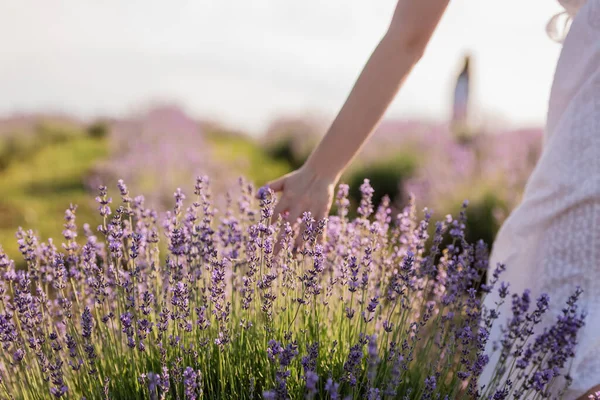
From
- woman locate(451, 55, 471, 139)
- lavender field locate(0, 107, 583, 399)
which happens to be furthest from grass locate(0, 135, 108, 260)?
woman locate(451, 55, 471, 139)

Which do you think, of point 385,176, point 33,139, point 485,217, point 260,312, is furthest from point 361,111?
point 33,139

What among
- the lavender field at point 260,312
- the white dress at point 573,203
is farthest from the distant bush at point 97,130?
the white dress at point 573,203

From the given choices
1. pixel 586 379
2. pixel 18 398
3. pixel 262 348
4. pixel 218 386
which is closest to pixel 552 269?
pixel 586 379

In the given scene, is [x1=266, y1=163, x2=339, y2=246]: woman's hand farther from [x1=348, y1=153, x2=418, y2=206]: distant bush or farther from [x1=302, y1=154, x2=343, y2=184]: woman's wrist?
[x1=348, y1=153, x2=418, y2=206]: distant bush

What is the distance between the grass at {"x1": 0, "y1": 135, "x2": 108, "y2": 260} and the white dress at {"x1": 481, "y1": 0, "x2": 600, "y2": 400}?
4.49 metres

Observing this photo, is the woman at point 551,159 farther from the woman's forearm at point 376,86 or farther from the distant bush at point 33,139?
the distant bush at point 33,139

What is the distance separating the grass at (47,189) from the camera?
7.09 m

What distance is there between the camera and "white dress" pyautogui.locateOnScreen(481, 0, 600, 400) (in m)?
1.93

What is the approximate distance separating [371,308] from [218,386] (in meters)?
0.55

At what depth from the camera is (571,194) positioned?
1.99 metres

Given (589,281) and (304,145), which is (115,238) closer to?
(589,281)

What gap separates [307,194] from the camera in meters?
2.10

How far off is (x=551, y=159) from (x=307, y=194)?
0.78m

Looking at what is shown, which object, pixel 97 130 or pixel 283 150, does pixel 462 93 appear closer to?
pixel 283 150
